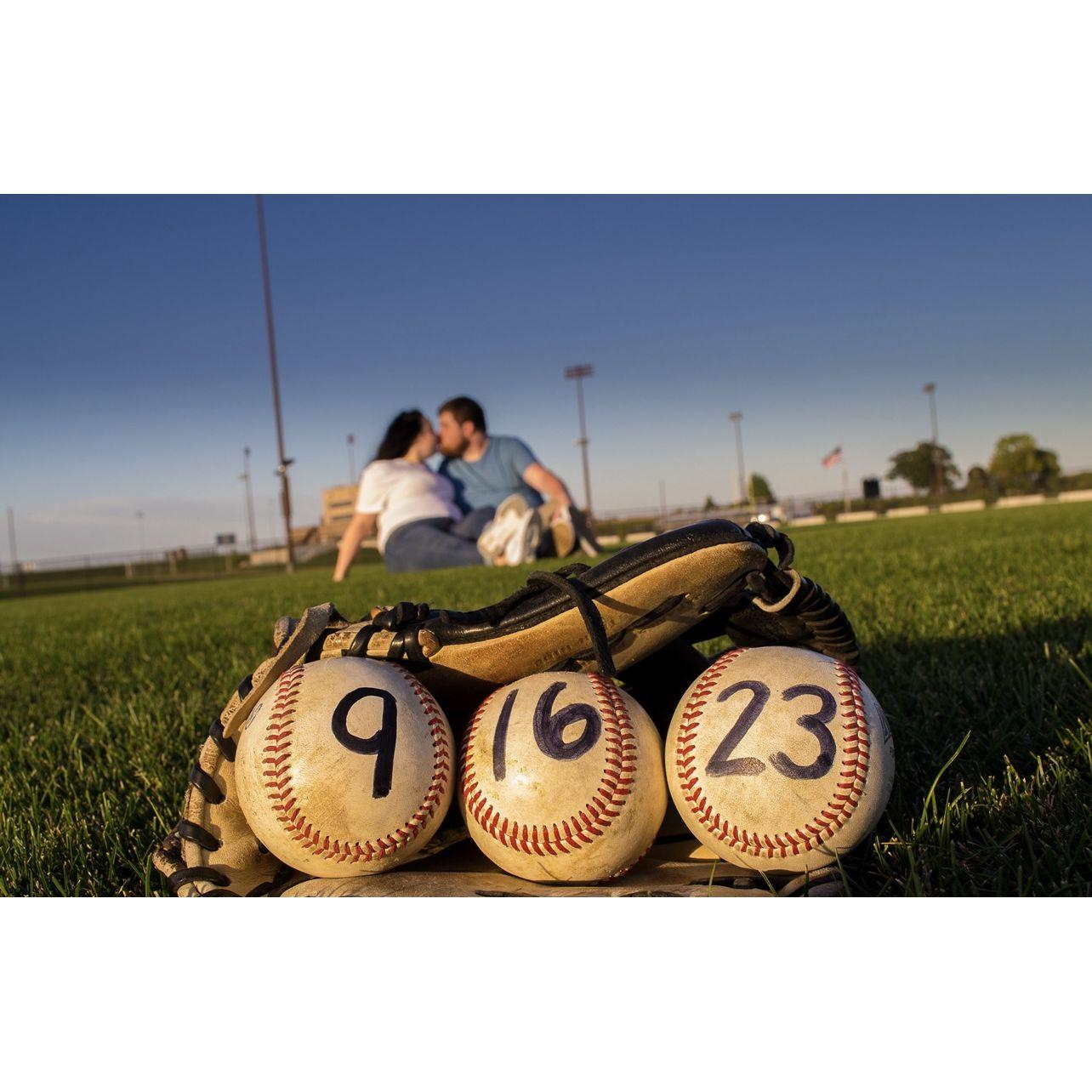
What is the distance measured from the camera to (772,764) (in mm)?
1605

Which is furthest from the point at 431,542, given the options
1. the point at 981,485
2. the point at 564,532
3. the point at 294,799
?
the point at 981,485

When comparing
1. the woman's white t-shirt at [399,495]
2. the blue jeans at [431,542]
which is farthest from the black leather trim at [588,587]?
the woman's white t-shirt at [399,495]

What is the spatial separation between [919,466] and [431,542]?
1999 inches

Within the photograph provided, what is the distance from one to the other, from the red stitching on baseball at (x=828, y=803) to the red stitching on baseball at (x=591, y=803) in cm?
10

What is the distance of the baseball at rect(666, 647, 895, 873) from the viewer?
160cm

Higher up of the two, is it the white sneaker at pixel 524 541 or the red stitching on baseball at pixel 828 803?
the white sneaker at pixel 524 541

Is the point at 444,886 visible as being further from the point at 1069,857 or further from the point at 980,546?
the point at 980,546

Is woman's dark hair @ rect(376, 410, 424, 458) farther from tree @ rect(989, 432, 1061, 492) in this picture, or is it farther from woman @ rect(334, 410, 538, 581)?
tree @ rect(989, 432, 1061, 492)

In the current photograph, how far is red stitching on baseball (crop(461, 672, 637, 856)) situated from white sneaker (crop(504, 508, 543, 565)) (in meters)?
9.38

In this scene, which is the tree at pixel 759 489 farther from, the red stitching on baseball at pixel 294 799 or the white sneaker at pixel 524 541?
the red stitching on baseball at pixel 294 799

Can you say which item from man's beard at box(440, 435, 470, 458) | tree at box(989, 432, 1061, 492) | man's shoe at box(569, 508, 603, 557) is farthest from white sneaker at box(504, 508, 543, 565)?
tree at box(989, 432, 1061, 492)

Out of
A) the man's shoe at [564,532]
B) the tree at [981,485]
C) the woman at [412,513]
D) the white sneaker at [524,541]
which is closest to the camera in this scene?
the white sneaker at [524,541]

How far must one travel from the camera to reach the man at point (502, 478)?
11.6 metres

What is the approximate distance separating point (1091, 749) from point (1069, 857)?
524mm
